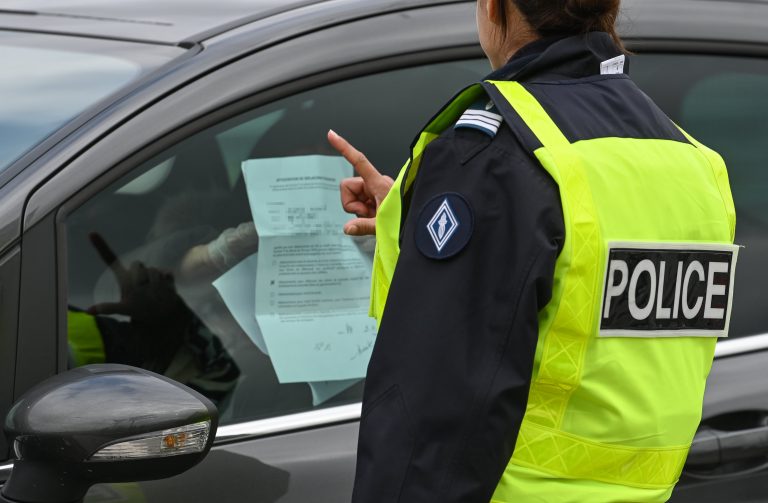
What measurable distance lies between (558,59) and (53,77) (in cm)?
90

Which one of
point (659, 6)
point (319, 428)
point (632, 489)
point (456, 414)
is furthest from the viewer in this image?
point (659, 6)

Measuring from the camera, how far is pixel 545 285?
4.33ft

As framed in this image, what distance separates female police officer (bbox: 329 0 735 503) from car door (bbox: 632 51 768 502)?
0.50 m

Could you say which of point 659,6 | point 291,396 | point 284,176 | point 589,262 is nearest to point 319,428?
point 291,396

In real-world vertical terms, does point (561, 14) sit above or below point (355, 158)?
above

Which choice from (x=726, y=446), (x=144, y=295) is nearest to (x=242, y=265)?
(x=144, y=295)

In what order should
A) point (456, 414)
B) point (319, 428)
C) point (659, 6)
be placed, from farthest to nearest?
1. point (659, 6)
2. point (319, 428)
3. point (456, 414)

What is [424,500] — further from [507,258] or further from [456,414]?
[507,258]

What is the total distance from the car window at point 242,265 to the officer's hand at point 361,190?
161mm

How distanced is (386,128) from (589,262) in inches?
31.1

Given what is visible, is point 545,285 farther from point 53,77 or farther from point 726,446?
point 53,77

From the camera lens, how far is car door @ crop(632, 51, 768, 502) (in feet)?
6.59

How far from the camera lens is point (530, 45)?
148 cm

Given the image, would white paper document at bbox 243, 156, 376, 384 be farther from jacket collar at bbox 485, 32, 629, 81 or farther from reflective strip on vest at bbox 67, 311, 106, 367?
jacket collar at bbox 485, 32, 629, 81
